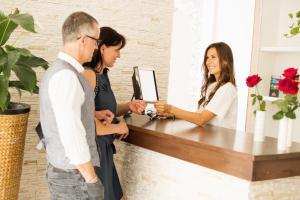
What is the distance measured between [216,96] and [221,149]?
0.83m

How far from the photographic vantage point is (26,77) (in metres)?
2.45

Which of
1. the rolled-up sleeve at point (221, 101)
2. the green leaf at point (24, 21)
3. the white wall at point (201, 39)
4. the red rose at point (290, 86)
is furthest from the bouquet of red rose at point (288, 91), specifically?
the white wall at point (201, 39)

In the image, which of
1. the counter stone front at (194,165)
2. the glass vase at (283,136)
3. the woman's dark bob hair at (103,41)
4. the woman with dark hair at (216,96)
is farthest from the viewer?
the woman with dark hair at (216,96)

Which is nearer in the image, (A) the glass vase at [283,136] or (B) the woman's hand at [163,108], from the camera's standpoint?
(A) the glass vase at [283,136]

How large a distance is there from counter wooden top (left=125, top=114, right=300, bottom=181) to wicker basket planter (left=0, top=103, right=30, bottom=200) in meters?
0.68

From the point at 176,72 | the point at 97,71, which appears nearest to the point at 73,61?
the point at 97,71

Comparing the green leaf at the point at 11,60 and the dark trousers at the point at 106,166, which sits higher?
the green leaf at the point at 11,60

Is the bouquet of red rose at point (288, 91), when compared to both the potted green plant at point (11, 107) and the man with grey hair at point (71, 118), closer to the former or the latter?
the man with grey hair at point (71, 118)

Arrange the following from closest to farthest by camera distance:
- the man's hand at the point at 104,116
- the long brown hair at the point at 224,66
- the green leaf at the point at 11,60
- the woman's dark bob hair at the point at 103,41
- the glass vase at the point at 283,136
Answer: the glass vase at the point at 283,136 → the green leaf at the point at 11,60 → the man's hand at the point at 104,116 → the woman's dark bob hair at the point at 103,41 → the long brown hair at the point at 224,66

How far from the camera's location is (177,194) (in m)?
2.40

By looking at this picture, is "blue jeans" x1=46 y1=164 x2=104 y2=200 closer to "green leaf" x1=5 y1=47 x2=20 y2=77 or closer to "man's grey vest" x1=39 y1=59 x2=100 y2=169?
"man's grey vest" x1=39 y1=59 x2=100 y2=169

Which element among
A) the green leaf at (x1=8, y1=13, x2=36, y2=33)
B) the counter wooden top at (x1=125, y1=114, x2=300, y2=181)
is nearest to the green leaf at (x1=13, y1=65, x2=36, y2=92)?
the green leaf at (x1=8, y1=13, x2=36, y2=33)

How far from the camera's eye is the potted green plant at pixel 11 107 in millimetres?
2316

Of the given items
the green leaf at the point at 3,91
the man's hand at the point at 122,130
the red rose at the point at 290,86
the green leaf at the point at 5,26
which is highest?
the green leaf at the point at 5,26
